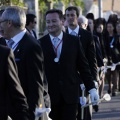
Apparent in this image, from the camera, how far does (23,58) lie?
5.72 m

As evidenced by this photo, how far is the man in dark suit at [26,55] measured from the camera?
558 centimetres

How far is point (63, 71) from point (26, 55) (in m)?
1.64

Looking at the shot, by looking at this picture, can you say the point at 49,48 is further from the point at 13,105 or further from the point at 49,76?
the point at 13,105

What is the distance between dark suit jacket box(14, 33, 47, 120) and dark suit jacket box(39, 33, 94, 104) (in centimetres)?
155

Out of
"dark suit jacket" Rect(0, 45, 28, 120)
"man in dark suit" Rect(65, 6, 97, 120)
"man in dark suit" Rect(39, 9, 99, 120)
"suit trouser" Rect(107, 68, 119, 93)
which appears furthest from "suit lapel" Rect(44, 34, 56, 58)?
"suit trouser" Rect(107, 68, 119, 93)

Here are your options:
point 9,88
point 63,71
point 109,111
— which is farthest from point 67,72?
point 109,111

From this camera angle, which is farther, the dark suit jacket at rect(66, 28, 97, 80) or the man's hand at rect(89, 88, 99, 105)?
the dark suit jacket at rect(66, 28, 97, 80)

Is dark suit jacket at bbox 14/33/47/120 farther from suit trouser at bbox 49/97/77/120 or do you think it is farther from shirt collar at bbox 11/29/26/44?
suit trouser at bbox 49/97/77/120

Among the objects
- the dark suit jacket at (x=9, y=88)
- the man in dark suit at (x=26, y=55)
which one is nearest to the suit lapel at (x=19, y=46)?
the man in dark suit at (x=26, y=55)

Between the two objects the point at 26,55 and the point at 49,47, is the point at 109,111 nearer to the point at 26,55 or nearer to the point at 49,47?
the point at 49,47

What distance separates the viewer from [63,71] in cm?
729

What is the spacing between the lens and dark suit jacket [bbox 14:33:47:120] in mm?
5590

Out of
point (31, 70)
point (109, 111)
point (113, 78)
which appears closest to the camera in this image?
point (31, 70)

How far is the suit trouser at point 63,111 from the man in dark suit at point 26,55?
1.52 meters
